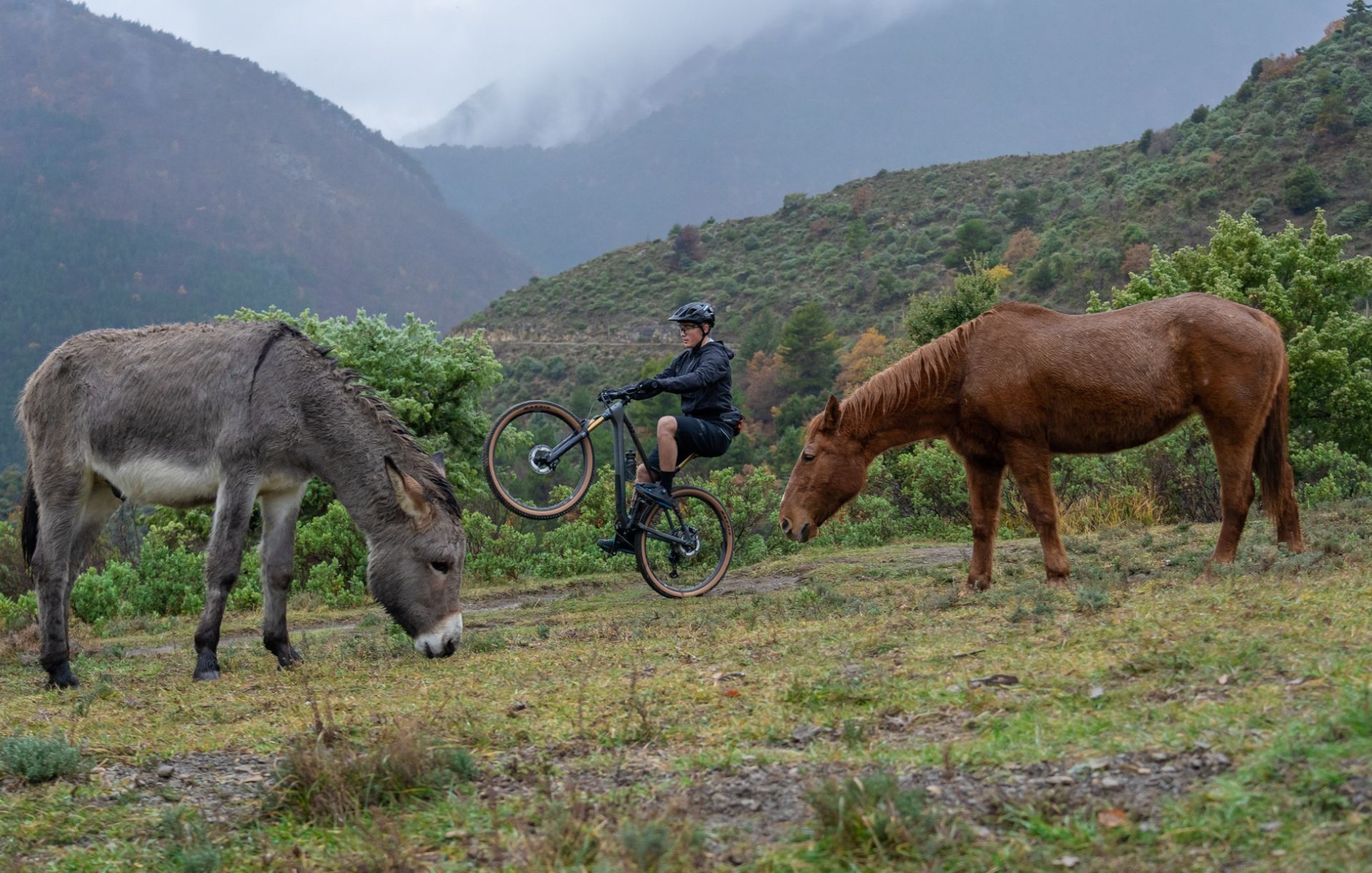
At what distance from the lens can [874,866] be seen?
2.75m

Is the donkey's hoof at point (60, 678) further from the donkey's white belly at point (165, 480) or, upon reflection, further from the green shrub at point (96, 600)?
the green shrub at point (96, 600)

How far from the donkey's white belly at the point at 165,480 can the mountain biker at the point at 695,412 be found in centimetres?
362

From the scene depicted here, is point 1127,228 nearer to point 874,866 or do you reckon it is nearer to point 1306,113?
point 1306,113

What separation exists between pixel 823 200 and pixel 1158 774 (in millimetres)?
67708

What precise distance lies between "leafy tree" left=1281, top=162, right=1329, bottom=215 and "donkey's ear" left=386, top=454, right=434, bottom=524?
41417 millimetres

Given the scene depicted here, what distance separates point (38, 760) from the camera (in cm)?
429

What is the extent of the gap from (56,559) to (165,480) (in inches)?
39.0

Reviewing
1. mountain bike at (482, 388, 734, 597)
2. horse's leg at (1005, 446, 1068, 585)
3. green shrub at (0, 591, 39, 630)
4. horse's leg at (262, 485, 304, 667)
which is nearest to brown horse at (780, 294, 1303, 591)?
horse's leg at (1005, 446, 1068, 585)

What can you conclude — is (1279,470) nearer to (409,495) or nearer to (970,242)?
(409,495)

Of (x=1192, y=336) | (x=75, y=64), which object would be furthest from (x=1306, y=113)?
(x=75, y=64)

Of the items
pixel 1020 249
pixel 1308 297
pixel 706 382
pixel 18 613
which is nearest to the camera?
pixel 706 382

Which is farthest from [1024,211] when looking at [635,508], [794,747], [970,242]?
[794,747]

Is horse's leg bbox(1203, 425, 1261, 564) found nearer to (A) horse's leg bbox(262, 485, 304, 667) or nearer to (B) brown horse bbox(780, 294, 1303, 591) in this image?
(B) brown horse bbox(780, 294, 1303, 591)

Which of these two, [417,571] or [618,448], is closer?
[417,571]
